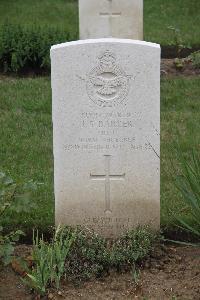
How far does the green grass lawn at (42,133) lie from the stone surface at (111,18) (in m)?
0.79

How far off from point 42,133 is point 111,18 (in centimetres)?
228

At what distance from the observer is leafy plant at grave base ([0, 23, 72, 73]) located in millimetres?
9203

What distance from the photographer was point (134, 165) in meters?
5.03

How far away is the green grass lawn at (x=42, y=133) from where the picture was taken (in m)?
5.71

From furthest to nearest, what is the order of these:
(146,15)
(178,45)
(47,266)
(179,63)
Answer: (146,15), (178,45), (179,63), (47,266)

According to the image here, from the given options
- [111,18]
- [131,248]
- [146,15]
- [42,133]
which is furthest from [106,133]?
[146,15]

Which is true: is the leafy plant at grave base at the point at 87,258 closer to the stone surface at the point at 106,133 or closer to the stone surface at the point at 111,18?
the stone surface at the point at 106,133

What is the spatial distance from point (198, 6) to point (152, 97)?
27.8 feet

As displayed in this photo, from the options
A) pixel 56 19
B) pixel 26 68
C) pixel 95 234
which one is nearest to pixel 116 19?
pixel 26 68

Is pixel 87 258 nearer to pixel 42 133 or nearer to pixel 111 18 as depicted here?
pixel 42 133

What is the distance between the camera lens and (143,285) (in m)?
4.65

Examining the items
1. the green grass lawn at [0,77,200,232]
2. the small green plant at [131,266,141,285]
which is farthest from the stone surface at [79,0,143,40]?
the small green plant at [131,266,141,285]

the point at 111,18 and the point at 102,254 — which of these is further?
the point at 111,18

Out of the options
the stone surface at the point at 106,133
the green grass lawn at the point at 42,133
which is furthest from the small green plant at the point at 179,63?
the stone surface at the point at 106,133
